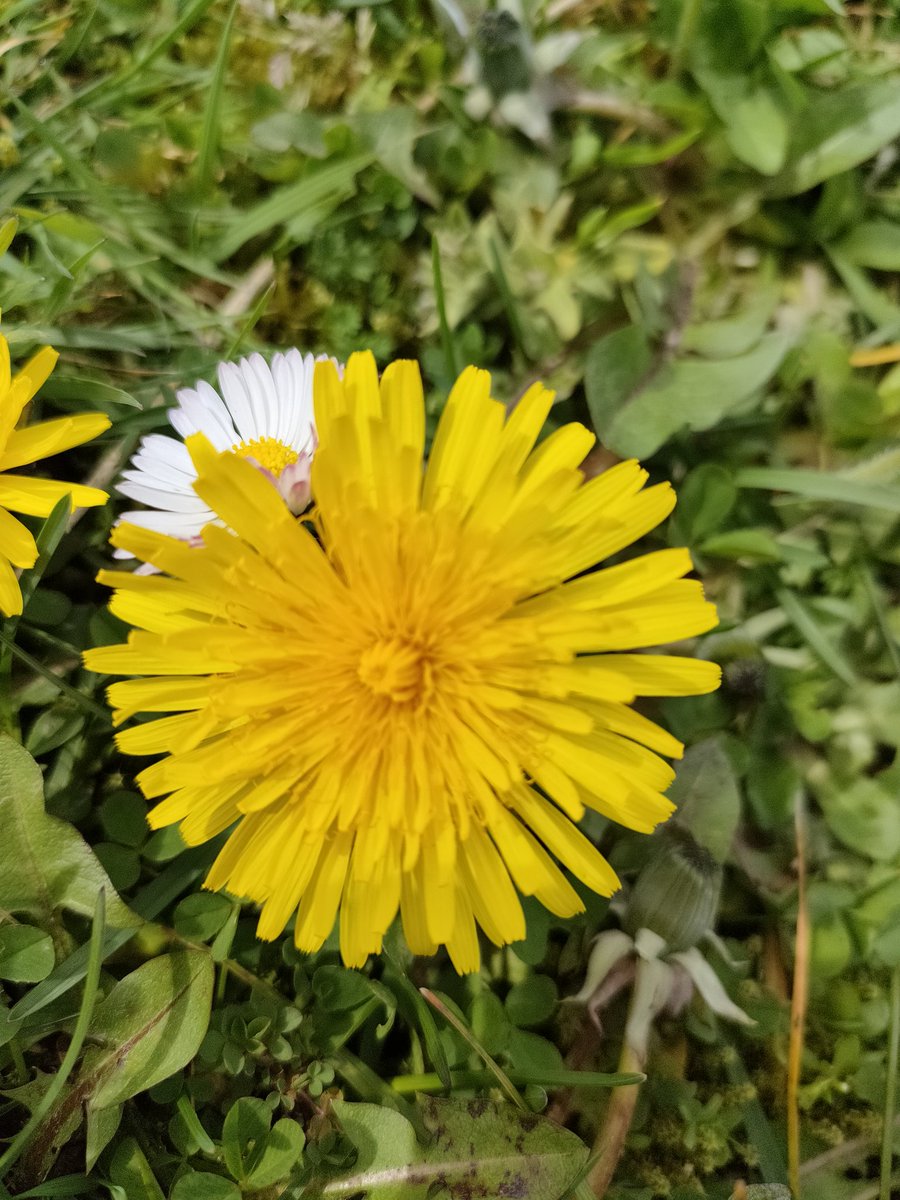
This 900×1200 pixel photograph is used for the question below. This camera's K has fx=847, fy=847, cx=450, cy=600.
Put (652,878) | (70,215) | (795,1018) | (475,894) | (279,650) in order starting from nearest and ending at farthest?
(279,650)
(475,894)
(652,878)
(795,1018)
(70,215)

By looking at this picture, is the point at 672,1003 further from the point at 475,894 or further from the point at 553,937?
the point at 475,894

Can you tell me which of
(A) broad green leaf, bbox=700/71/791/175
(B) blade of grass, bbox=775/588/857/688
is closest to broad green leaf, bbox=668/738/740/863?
(B) blade of grass, bbox=775/588/857/688

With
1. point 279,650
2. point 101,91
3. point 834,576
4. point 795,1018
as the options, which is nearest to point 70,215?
point 101,91

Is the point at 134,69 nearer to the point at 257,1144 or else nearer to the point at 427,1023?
the point at 427,1023

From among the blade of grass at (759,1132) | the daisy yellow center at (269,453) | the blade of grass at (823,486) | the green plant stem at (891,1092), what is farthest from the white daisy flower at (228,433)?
the green plant stem at (891,1092)

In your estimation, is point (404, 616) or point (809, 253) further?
point (809, 253)

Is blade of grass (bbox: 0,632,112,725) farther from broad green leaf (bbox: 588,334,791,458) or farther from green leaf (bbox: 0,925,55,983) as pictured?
broad green leaf (bbox: 588,334,791,458)
